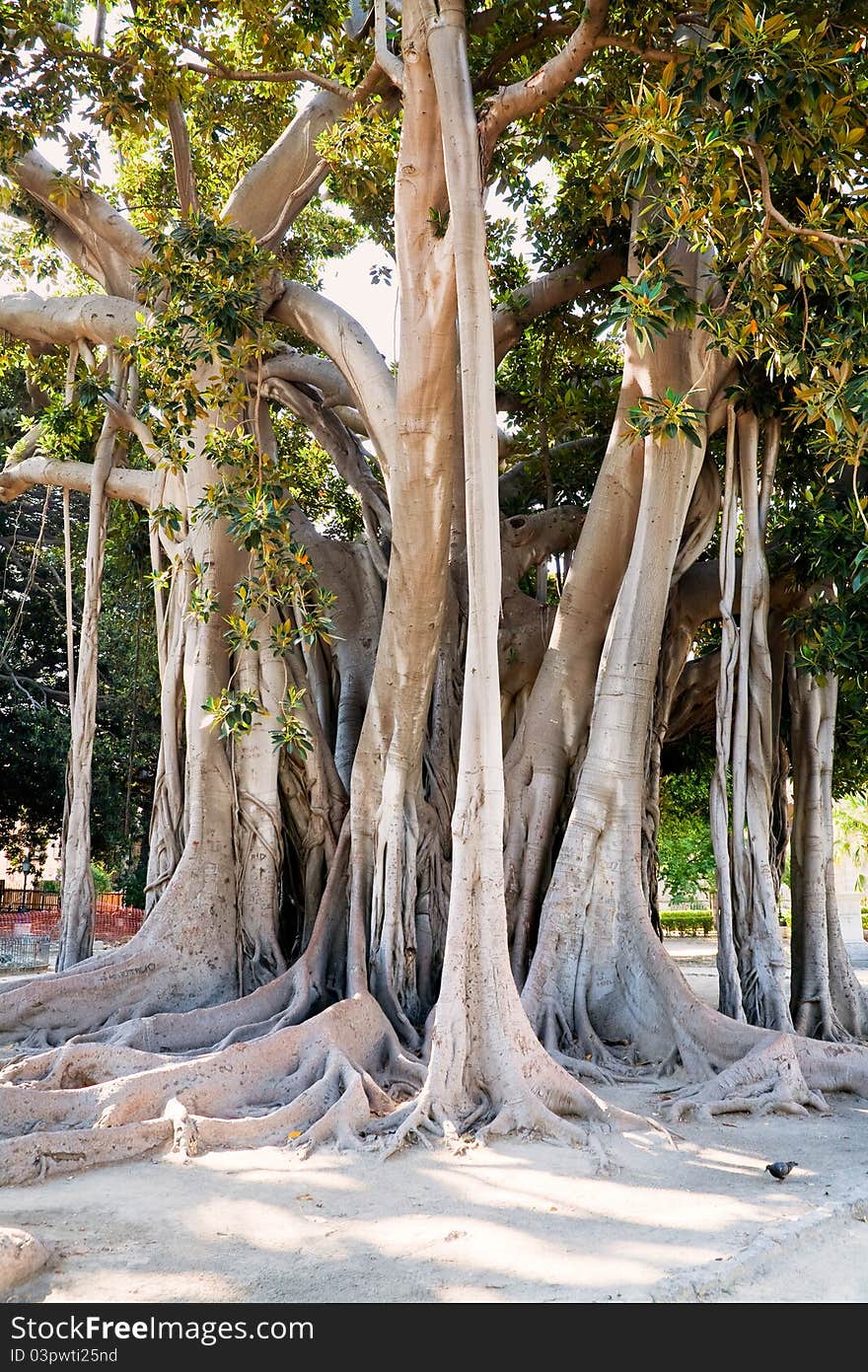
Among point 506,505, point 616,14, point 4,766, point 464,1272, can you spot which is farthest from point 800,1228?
point 4,766

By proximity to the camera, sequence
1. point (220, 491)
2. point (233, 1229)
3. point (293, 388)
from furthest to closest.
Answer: point (293, 388) < point (220, 491) < point (233, 1229)

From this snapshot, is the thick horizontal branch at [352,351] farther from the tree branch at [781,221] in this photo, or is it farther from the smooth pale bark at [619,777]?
the tree branch at [781,221]

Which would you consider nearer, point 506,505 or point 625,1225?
point 625,1225

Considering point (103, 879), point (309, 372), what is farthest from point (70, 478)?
point (103, 879)

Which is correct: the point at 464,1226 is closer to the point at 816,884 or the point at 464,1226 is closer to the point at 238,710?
the point at 238,710

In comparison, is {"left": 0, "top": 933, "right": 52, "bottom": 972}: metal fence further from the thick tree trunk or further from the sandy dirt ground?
the sandy dirt ground

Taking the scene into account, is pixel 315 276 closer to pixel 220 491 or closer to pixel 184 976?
pixel 220 491

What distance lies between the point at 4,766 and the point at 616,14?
13.3m

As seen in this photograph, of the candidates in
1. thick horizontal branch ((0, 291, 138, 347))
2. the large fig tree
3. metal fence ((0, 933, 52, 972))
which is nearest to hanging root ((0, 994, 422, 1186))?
the large fig tree

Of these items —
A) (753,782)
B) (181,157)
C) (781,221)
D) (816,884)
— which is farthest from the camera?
(181,157)

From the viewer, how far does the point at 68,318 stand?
26.5 feet

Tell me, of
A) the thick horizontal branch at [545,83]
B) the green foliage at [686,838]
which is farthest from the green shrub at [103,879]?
the thick horizontal branch at [545,83]

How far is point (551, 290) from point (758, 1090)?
18.2 ft

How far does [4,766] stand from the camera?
16344 millimetres
